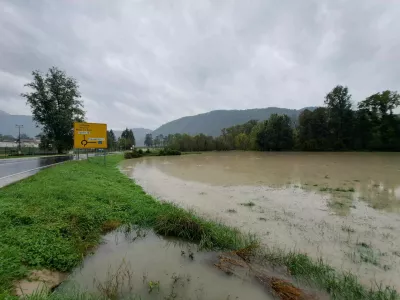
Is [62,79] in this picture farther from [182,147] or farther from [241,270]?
[182,147]

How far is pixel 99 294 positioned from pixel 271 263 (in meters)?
3.41

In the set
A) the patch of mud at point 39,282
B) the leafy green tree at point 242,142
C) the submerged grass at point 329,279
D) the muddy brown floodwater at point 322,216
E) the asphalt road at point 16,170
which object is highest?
the leafy green tree at point 242,142

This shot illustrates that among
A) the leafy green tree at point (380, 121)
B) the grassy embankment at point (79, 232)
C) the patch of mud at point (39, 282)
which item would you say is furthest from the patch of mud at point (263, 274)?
the leafy green tree at point (380, 121)

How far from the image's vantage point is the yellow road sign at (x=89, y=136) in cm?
2242

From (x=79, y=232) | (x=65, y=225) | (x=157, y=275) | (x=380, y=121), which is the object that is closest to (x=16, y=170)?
(x=65, y=225)

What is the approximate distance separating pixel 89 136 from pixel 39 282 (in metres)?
21.4

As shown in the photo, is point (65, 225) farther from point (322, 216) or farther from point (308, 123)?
point (308, 123)

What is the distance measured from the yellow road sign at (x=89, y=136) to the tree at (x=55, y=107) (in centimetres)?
981

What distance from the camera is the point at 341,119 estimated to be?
51.4 metres

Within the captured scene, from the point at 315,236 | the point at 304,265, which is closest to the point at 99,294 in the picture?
the point at 304,265

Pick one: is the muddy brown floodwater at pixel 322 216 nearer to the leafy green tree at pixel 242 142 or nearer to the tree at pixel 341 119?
the tree at pixel 341 119

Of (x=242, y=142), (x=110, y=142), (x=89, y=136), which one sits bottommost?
(x=242, y=142)

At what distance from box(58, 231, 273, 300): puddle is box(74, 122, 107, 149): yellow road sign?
1968cm

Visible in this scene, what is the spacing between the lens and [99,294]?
360 cm
